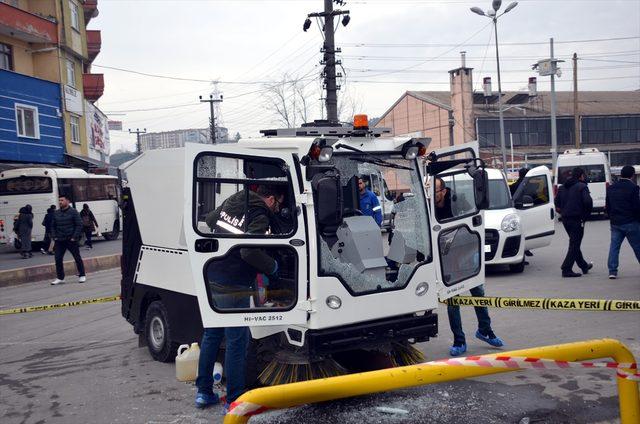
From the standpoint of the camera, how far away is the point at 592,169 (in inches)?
1000

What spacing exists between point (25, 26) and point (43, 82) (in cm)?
269

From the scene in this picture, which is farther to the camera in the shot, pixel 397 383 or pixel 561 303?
pixel 561 303

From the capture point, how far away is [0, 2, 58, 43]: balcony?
2758cm

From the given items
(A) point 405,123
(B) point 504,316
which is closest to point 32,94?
(B) point 504,316

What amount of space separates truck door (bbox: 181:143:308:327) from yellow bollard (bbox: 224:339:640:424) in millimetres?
1709

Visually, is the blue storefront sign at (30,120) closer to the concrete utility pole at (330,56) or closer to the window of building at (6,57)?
the window of building at (6,57)

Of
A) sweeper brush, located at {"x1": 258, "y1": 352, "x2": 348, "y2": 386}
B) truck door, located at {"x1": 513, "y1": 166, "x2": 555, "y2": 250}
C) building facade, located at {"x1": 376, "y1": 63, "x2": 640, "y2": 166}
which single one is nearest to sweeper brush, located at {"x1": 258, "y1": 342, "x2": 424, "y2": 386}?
sweeper brush, located at {"x1": 258, "y1": 352, "x2": 348, "y2": 386}

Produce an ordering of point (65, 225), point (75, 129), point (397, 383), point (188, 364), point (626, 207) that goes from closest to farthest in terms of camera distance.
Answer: point (397, 383) < point (188, 364) < point (626, 207) < point (65, 225) < point (75, 129)

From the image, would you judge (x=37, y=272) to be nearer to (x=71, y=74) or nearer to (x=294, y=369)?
(x=294, y=369)

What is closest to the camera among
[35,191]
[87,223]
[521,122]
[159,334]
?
[159,334]

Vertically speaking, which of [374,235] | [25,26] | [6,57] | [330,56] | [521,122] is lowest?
[374,235]

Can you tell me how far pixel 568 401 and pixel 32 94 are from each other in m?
29.6

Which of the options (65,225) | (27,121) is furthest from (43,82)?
(65,225)

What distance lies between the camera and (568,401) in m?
5.22
